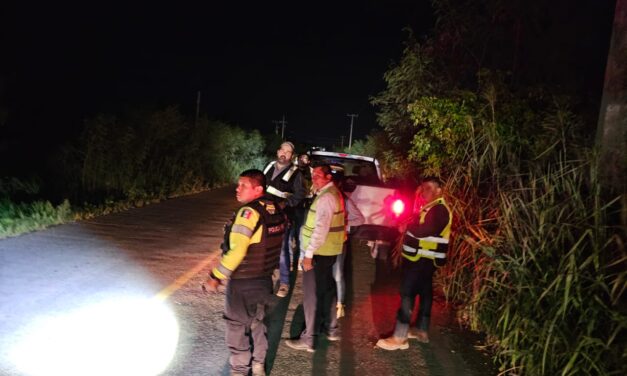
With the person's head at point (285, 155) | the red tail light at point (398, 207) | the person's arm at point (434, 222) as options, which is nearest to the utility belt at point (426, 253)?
the person's arm at point (434, 222)

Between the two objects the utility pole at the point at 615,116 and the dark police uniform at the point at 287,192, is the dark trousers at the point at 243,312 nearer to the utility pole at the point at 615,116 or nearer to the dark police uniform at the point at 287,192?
the dark police uniform at the point at 287,192

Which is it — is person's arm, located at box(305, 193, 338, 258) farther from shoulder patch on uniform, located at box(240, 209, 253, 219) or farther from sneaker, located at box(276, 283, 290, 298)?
sneaker, located at box(276, 283, 290, 298)

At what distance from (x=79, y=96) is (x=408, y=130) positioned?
986 cm

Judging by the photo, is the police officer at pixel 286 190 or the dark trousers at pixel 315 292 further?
the police officer at pixel 286 190

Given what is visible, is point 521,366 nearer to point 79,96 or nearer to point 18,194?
point 18,194

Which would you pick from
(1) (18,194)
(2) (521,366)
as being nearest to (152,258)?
(2) (521,366)

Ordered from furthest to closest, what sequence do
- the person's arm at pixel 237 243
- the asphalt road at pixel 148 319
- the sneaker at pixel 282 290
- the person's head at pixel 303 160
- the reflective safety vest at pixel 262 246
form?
the person's head at pixel 303 160 → the sneaker at pixel 282 290 → the asphalt road at pixel 148 319 → the reflective safety vest at pixel 262 246 → the person's arm at pixel 237 243

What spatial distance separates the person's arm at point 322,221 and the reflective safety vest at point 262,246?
62cm

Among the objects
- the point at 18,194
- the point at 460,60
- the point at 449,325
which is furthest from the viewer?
the point at 18,194

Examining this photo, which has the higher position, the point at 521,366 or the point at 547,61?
the point at 547,61

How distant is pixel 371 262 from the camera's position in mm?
8672

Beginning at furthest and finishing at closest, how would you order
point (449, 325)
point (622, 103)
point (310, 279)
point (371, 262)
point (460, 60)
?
1. point (460, 60)
2. point (371, 262)
3. point (449, 325)
4. point (622, 103)
5. point (310, 279)

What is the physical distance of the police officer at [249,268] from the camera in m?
3.48

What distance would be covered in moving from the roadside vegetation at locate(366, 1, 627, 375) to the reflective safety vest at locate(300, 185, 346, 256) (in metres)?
1.51
